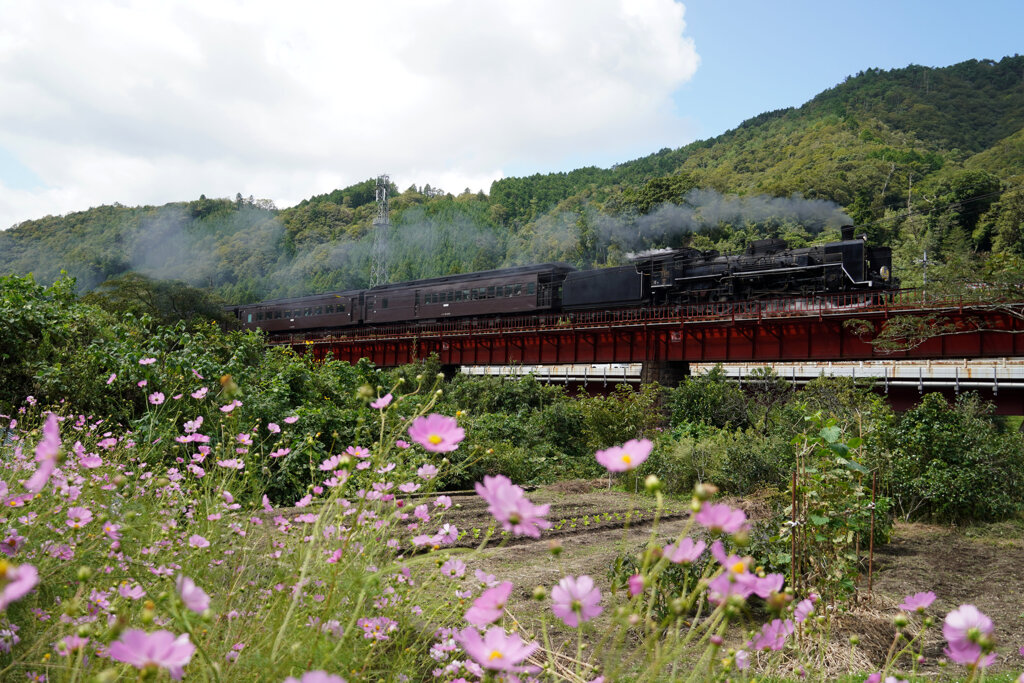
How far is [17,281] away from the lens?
32.1 feet

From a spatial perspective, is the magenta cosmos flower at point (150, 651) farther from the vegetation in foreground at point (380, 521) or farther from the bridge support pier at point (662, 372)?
the bridge support pier at point (662, 372)

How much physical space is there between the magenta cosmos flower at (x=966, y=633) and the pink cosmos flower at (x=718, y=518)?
46 cm

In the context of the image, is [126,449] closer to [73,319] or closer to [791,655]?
[791,655]

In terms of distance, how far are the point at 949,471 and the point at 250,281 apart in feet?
287

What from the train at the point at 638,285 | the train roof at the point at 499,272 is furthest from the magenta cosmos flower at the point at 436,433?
the train roof at the point at 499,272

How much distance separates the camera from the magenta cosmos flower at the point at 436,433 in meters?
1.37

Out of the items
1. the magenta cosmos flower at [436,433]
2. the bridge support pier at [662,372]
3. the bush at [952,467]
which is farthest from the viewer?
the bridge support pier at [662,372]

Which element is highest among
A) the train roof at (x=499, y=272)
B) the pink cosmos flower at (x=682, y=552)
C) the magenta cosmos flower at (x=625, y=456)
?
the train roof at (x=499, y=272)

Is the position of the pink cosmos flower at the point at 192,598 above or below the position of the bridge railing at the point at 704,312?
below

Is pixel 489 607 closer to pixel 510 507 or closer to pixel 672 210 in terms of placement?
pixel 510 507

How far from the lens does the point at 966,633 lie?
1246 millimetres

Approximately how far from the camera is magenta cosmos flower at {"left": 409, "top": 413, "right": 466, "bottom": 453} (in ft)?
4.51

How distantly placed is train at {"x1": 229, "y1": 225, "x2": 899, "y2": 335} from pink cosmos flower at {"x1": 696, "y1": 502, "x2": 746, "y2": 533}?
62.4 ft

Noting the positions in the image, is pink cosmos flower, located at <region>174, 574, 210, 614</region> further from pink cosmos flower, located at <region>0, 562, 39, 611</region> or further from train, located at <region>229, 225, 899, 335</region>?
train, located at <region>229, 225, 899, 335</region>
